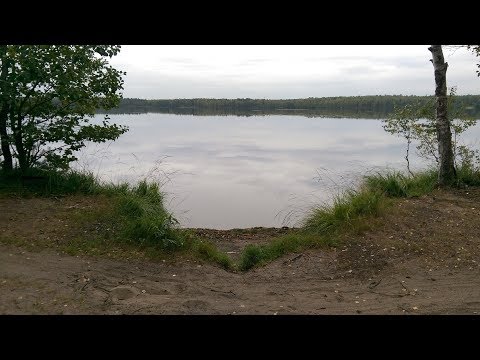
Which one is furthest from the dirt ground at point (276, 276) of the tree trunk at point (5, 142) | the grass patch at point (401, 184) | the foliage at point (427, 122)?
the foliage at point (427, 122)

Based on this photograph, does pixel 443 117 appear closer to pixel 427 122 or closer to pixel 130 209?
pixel 427 122

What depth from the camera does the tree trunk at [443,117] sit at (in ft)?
25.5

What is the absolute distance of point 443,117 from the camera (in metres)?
7.84

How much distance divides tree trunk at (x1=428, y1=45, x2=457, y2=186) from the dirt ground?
4.40ft

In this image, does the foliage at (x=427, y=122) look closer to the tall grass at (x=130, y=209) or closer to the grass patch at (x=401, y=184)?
the grass patch at (x=401, y=184)

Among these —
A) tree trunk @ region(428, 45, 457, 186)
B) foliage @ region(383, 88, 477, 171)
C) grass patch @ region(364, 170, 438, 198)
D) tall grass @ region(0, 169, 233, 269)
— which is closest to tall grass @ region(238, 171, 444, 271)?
grass patch @ region(364, 170, 438, 198)

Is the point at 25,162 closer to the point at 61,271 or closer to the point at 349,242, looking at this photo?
the point at 61,271

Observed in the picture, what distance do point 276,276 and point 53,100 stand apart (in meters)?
5.19

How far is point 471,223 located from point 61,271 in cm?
578

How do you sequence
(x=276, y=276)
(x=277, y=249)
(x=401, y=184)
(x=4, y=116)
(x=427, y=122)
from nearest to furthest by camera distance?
(x=276, y=276) → (x=277, y=249) → (x=4, y=116) → (x=401, y=184) → (x=427, y=122)

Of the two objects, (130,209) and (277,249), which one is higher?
(130,209)

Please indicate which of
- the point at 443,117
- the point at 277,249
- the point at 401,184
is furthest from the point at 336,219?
the point at 443,117

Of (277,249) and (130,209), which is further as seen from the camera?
(130,209)
